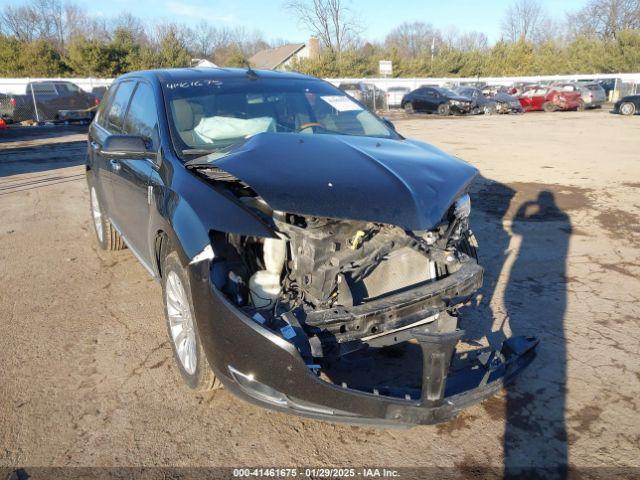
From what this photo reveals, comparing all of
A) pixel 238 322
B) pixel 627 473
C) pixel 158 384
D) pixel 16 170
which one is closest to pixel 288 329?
pixel 238 322

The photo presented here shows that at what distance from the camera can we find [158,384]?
3160 mm

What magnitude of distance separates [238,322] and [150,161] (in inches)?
65.2

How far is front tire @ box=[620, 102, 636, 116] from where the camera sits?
958 inches

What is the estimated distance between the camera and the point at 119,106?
4.75 m

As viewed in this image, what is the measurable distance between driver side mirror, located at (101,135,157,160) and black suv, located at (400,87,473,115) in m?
25.8

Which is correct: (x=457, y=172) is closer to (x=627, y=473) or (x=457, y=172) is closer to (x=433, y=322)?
(x=433, y=322)

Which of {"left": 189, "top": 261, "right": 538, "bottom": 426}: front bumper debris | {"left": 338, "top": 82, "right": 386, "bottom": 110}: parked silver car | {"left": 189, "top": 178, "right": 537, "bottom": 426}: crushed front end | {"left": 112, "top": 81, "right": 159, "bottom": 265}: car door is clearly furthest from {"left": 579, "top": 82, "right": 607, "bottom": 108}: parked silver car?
{"left": 189, "top": 261, "right": 538, "bottom": 426}: front bumper debris

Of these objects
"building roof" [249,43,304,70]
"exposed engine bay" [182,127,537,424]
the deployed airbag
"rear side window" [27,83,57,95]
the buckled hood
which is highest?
"building roof" [249,43,304,70]

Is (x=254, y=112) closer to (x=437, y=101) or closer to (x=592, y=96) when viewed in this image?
(x=437, y=101)

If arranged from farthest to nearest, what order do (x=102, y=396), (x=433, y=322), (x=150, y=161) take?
1. (x=150, y=161)
2. (x=102, y=396)
3. (x=433, y=322)

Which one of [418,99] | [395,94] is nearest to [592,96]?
[418,99]

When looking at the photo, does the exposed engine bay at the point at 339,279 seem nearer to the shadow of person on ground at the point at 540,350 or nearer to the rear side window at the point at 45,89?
the shadow of person on ground at the point at 540,350

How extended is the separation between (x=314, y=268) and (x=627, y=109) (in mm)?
27025

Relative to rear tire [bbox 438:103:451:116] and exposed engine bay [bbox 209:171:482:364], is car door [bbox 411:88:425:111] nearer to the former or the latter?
rear tire [bbox 438:103:451:116]
